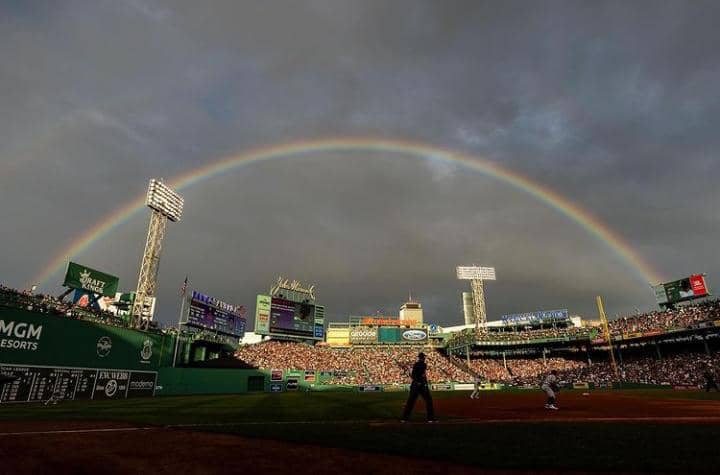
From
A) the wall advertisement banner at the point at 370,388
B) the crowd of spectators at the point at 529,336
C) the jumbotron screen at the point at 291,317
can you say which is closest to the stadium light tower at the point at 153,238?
the jumbotron screen at the point at 291,317

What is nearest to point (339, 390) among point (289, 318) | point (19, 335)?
point (289, 318)

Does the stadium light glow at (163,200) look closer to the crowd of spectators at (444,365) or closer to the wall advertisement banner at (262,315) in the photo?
the wall advertisement banner at (262,315)

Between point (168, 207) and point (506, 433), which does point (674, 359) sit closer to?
point (506, 433)

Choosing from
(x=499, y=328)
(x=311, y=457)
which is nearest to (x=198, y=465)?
(x=311, y=457)

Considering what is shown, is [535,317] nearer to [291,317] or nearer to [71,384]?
[291,317]

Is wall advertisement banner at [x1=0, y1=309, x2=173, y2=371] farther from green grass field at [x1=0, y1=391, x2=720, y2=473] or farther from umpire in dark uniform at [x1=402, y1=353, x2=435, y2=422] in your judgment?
umpire in dark uniform at [x1=402, y1=353, x2=435, y2=422]

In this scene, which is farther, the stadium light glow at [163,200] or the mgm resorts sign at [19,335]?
the stadium light glow at [163,200]

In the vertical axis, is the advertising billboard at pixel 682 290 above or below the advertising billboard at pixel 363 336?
above
